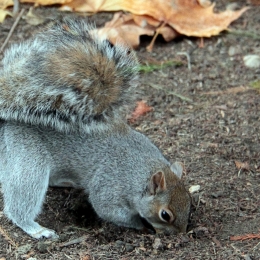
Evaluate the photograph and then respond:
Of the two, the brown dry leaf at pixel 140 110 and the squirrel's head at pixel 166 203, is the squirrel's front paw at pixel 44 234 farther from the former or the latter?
the brown dry leaf at pixel 140 110

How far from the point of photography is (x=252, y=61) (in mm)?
4836

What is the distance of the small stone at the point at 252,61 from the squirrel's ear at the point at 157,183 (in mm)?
1794

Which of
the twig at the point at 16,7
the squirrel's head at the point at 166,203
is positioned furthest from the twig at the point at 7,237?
the twig at the point at 16,7

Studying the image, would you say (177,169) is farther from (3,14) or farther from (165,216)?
(3,14)

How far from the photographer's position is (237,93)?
4512 mm

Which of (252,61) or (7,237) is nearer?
(7,237)

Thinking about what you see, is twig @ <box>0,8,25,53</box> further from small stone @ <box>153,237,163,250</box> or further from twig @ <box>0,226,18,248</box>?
small stone @ <box>153,237,163,250</box>

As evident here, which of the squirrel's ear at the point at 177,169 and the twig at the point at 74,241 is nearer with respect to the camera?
the twig at the point at 74,241

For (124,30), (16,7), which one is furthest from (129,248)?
(16,7)

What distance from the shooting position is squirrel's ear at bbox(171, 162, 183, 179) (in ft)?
11.3

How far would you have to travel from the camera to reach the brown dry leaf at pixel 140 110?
14.0 feet

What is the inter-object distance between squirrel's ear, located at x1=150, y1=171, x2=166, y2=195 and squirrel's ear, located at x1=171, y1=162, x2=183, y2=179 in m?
0.15

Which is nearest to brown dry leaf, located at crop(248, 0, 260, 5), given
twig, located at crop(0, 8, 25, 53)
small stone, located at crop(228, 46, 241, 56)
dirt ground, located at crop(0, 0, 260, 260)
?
dirt ground, located at crop(0, 0, 260, 260)

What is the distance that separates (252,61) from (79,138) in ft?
6.04
